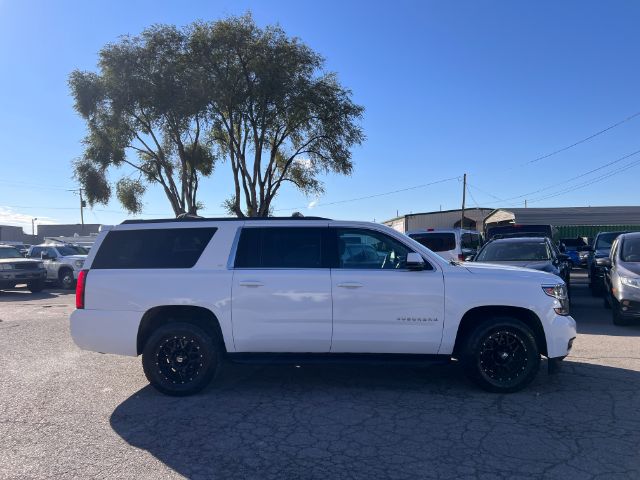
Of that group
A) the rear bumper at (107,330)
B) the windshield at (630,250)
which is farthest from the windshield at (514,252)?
the rear bumper at (107,330)

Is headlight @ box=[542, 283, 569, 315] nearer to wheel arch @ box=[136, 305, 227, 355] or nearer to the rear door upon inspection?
the rear door

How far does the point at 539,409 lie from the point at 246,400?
2964 mm

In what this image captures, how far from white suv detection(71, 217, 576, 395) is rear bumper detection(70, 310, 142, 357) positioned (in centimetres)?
1

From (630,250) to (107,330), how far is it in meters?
9.18

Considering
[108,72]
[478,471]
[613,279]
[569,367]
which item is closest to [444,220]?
[108,72]

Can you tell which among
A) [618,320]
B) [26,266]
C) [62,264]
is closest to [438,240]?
[618,320]

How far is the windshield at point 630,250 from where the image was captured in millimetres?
9755

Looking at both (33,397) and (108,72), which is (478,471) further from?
(108,72)

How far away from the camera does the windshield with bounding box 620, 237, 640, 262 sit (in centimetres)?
976

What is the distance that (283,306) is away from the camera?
18.6 ft

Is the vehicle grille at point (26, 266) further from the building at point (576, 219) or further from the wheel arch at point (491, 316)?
the building at point (576, 219)

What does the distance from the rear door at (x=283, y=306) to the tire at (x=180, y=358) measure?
35 centimetres

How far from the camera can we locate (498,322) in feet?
Answer: 18.5

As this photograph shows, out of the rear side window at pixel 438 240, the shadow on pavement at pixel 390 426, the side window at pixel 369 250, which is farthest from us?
the rear side window at pixel 438 240
